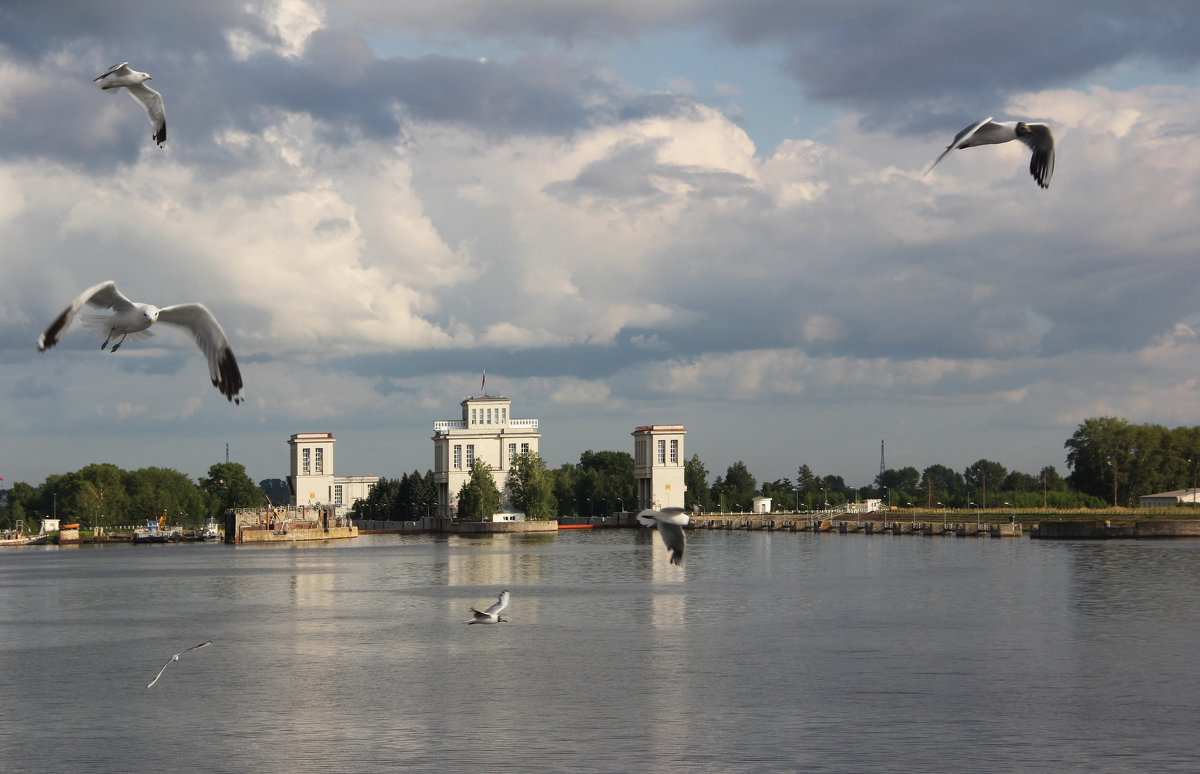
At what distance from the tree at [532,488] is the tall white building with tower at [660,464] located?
13761mm

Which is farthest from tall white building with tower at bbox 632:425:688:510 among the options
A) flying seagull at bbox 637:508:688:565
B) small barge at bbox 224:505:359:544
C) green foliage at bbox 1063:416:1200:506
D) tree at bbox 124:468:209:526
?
flying seagull at bbox 637:508:688:565

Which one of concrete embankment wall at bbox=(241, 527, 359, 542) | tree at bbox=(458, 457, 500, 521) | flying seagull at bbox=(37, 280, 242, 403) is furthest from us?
tree at bbox=(458, 457, 500, 521)

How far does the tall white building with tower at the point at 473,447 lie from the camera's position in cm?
18725

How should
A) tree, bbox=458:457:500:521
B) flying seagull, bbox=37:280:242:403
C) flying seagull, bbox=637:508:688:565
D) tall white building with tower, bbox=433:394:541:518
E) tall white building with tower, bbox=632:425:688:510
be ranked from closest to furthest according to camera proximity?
flying seagull, bbox=37:280:242:403, flying seagull, bbox=637:508:688:565, tree, bbox=458:457:500:521, tall white building with tower, bbox=632:425:688:510, tall white building with tower, bbox=433:394:541:518

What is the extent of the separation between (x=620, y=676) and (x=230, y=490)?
16846cm

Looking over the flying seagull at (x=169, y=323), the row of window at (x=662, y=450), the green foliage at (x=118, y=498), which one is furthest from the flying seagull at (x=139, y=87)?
the green foliage at (x=118, y=498)

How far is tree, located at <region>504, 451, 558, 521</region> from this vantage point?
544ft

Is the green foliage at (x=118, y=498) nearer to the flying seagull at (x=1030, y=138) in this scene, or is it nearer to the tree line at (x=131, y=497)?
the tree line at (x=131, y=497)

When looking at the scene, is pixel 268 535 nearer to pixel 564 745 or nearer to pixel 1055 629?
pixel 1055 629

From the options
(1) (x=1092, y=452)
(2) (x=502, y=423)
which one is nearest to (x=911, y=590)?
(1) (x=1092, y=452)

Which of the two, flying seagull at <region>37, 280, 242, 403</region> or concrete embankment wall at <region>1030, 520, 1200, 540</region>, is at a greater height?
flying seagull at <region>37, 280, 242, 403</region>

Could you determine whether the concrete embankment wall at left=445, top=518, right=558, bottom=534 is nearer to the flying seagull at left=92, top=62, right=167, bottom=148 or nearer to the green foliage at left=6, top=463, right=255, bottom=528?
the green foliage at left=6, top=463, right=255, bottom=528

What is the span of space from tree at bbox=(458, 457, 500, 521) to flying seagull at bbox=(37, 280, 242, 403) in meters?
152

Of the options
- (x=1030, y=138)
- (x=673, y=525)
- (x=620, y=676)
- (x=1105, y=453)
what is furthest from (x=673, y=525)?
(x=1105, y=453)
